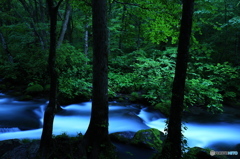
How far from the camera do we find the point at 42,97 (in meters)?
12.3

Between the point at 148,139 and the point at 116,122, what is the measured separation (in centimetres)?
323

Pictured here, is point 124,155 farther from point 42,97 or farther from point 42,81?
point 42,81

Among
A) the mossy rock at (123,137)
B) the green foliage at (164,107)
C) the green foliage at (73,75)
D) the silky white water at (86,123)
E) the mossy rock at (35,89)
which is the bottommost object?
the silky white water at (86,123)

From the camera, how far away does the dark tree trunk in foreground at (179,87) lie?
11.8ft

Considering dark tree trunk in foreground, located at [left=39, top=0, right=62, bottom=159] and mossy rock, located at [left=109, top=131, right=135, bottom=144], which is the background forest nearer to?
mossy rock, located at [left=109, top=131, right=135, bottom=144]

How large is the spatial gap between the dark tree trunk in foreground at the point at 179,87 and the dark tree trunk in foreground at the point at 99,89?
1.72 meters

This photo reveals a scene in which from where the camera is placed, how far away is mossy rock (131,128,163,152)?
19.6ft

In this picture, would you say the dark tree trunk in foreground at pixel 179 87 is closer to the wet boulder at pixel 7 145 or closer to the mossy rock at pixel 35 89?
the wet boulder at pixel 7 145

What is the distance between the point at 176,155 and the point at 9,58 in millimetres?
16290

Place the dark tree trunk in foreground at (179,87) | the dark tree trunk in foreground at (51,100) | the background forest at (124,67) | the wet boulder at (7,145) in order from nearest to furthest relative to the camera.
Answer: the dark tree trunk in foreground at (179,87)
the dark tree trunk in foreground at (51,100)
the wet boulder at (7,145)
the background forest at (124,67)

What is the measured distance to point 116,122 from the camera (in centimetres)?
919

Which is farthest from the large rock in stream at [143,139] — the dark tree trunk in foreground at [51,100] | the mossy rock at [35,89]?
the mossy rock at [35,89]

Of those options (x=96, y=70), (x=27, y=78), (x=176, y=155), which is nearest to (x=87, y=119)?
(x=96, y=70)

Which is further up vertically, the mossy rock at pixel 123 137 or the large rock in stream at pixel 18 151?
the large rock in stream at pixel 18 151
